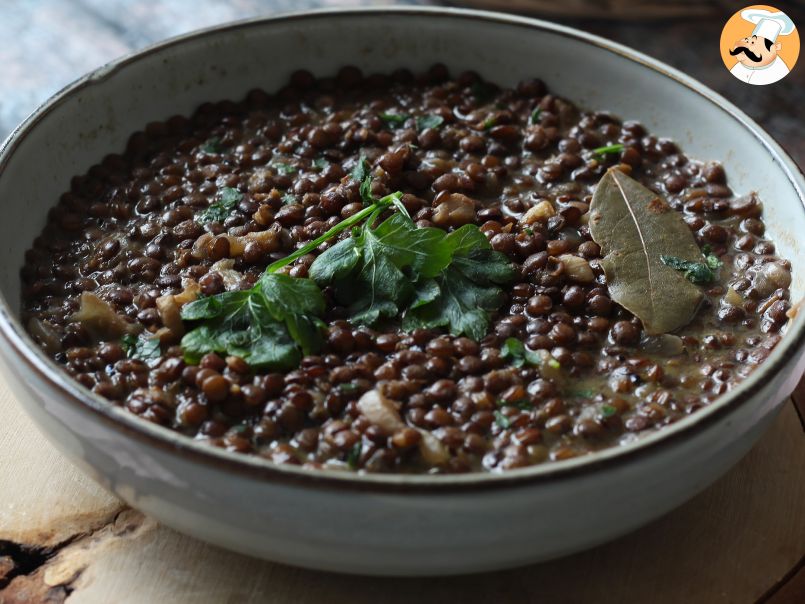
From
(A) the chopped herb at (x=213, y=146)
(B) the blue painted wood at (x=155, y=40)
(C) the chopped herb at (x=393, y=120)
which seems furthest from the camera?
(B) the blue painted wood at (x=155, y=40)

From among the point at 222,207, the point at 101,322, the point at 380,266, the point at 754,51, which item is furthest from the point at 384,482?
the point at 754,51

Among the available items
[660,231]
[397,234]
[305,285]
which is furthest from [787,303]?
[305,285]

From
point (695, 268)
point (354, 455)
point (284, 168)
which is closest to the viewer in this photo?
point (354, 455)

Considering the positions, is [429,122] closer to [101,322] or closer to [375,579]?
[101,322]

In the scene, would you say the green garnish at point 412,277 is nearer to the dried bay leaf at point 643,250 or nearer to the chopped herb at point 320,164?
the dried bay leaf at point 643,250

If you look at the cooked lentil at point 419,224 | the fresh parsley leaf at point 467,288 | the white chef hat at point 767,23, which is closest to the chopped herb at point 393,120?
the cooked lentil at point 419,224

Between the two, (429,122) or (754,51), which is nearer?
(429,122)

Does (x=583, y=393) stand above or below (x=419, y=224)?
below
